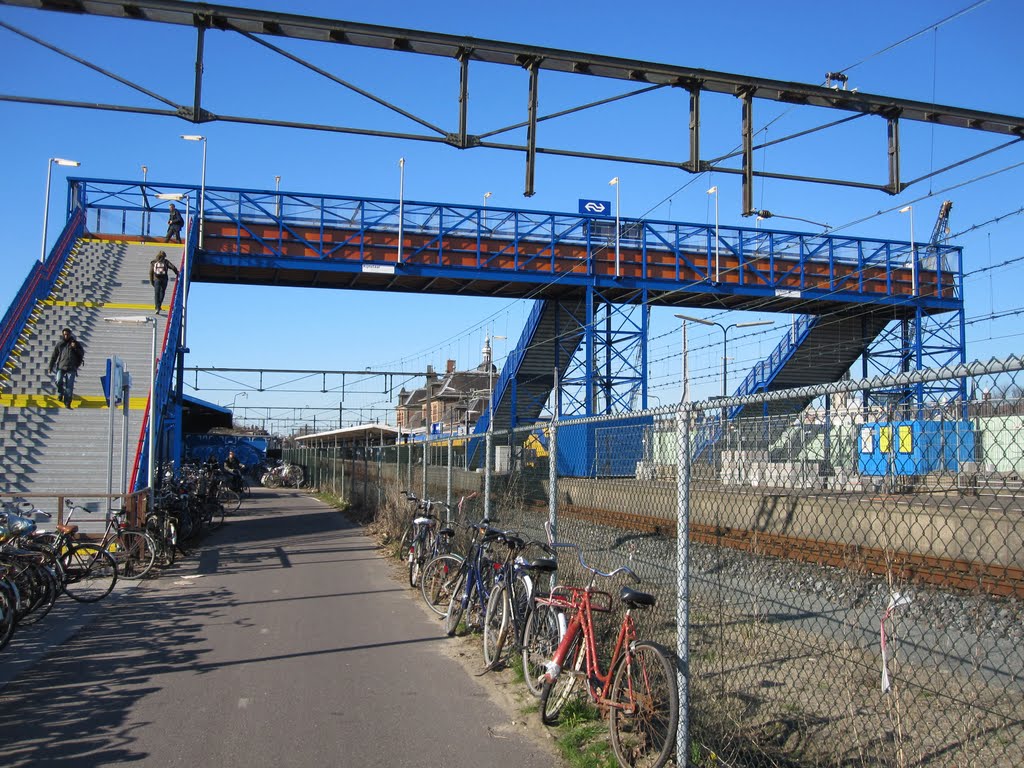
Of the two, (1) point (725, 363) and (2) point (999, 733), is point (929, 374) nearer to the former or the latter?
(2) point (999, 733)

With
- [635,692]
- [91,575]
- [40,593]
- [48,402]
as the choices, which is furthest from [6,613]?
[48,402]

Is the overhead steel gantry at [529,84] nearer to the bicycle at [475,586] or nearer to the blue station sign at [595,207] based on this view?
the bicycle at [475,586]

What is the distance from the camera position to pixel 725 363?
101 ft

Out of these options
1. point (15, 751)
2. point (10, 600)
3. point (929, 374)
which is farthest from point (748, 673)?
point (10, 600)

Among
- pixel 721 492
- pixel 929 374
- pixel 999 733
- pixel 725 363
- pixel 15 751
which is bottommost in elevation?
pixel 15 751

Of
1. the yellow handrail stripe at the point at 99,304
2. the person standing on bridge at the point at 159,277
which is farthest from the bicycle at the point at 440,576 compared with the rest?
the yellow handrail stripe at the point at 99,304

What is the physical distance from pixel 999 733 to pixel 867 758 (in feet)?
2.63

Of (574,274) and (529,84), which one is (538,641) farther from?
(574,274)

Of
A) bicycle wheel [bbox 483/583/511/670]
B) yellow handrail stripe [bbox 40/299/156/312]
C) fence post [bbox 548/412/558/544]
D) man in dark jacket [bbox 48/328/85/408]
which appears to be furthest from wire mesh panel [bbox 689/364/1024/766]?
yellow handrail stripe [bbox 40/299/156/312]

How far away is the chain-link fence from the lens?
3.85 meters

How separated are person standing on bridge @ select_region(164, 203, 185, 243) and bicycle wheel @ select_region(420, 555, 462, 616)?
22.5 meters

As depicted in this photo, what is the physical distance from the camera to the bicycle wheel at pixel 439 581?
32.0 feet

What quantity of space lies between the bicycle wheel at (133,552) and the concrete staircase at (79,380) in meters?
1.07

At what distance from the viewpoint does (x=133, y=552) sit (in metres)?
12.3
